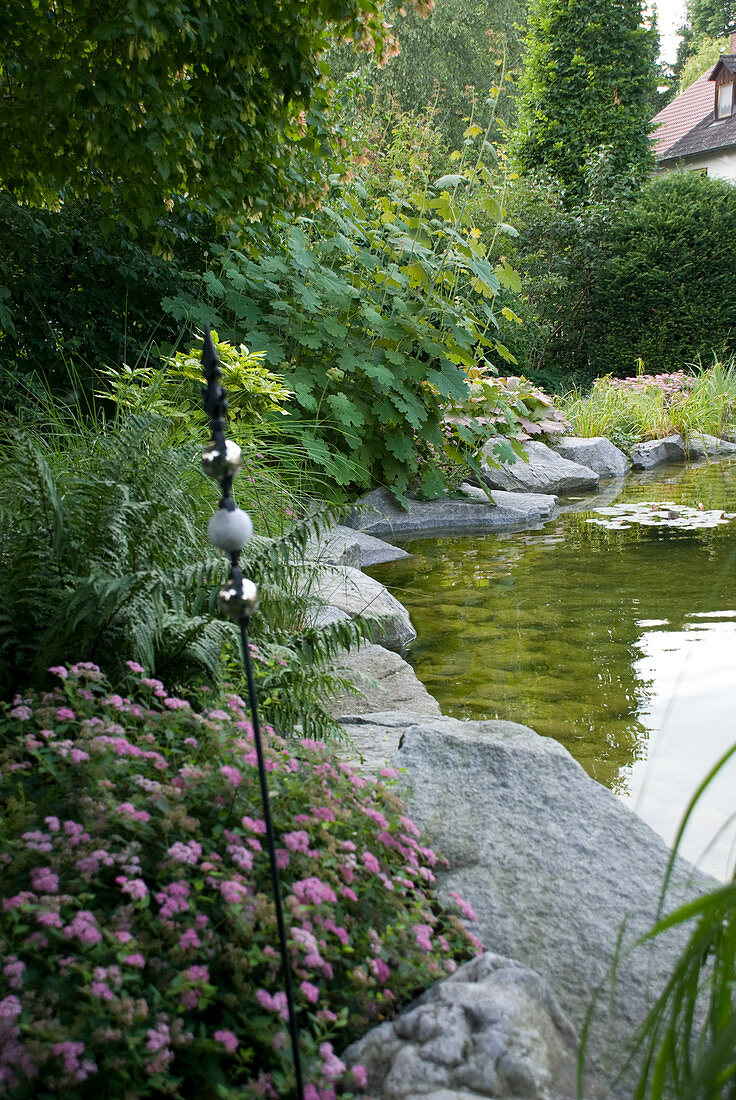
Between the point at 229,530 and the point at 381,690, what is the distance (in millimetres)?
1879

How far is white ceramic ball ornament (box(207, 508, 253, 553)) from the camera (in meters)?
1.34

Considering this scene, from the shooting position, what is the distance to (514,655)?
418cm

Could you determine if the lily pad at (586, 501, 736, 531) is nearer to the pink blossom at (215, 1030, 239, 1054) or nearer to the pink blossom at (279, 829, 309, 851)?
the pink blossom at (279, 829, 309, 851)

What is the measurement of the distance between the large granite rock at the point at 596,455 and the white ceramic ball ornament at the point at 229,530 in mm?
9320

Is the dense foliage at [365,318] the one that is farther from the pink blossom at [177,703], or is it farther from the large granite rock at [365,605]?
the pink blossom at [177,703]

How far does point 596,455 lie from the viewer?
1034 cm

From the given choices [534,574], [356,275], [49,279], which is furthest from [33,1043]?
[356,275]

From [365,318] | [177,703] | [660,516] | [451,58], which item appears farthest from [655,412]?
[451,58]

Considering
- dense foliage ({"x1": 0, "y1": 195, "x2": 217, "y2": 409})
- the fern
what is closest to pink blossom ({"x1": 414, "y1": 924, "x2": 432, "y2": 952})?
the fern

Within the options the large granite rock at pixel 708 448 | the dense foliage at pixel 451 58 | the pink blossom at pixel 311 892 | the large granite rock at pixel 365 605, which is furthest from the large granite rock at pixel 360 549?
the dense foliage at pixel 451 58

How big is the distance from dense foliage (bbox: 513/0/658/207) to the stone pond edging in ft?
55.2

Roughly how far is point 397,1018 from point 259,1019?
0.30m

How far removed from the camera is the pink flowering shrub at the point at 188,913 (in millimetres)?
1269

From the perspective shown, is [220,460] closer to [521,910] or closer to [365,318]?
[521,910]
